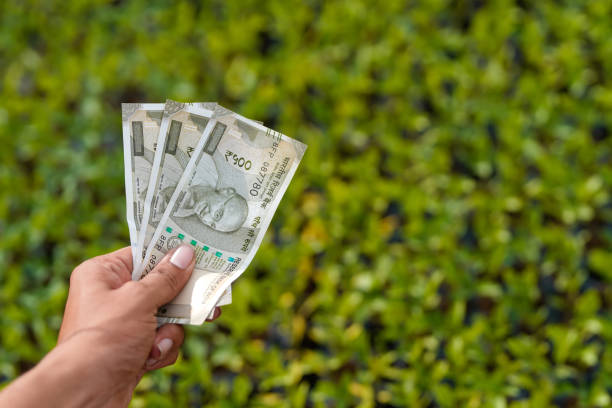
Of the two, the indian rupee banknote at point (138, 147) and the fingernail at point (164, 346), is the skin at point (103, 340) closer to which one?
the fingernail at point (164, 346)

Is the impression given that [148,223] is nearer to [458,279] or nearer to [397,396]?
[397,396]

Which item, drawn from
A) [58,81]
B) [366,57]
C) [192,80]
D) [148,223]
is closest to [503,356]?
[148,223]

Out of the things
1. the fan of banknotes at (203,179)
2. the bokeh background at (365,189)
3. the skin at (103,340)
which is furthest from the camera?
the bokeh background at (365,189)

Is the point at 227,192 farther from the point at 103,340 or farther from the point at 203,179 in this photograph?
the point at 103,340

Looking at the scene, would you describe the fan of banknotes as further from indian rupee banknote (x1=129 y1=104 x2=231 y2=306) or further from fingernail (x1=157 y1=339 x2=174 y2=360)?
fingernail (x1=157 y1=339 x2=174 y2=360)

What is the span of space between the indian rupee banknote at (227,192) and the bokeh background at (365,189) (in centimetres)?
73

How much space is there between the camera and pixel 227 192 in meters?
1.61

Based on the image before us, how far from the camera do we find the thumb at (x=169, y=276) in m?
1.32

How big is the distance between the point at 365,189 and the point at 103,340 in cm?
150

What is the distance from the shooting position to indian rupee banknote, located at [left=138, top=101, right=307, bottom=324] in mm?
1525

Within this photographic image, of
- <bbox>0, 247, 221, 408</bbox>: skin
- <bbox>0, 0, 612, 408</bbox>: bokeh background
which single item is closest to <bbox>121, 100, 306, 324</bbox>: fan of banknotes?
<bbox>0, 247, 221, 408</bbox>: skin

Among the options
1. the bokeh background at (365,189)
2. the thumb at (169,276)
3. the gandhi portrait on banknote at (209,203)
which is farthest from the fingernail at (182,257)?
the bokeh background at (365,189)

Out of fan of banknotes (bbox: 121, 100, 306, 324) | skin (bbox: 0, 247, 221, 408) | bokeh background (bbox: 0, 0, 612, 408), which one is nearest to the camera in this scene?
skin (bbox: 0, 247, 221, 408)

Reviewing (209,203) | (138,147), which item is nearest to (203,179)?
(209,203)
